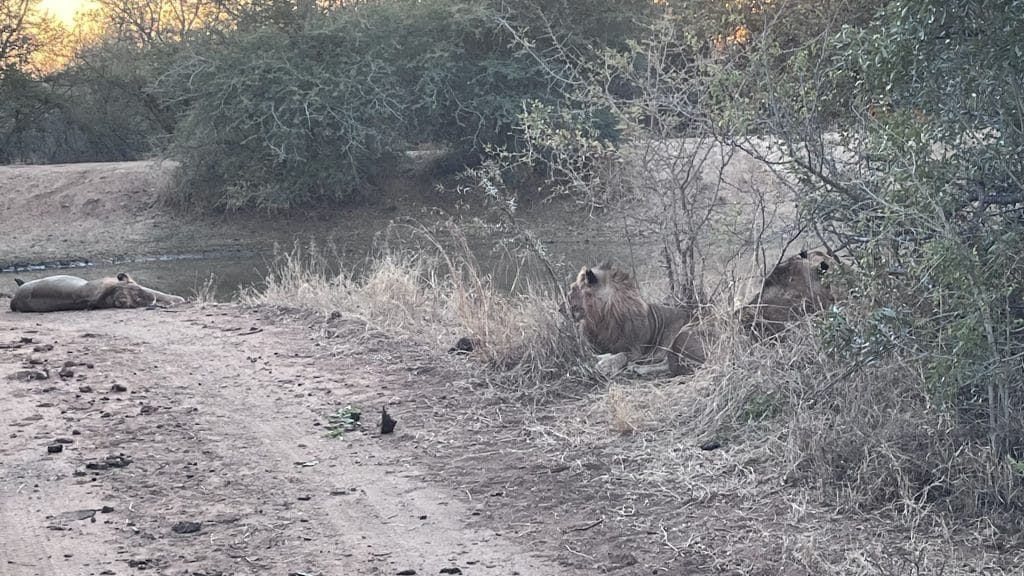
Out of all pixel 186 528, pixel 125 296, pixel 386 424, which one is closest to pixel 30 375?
pixel 386 424

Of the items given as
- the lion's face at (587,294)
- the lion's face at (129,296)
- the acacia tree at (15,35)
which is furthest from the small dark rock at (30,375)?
the acacia tree at (15,35)

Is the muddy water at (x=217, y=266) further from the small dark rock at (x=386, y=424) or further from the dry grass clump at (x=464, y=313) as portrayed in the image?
the small dark rock at (x=386, y=424)

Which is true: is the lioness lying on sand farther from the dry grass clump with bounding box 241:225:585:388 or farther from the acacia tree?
the acacia tree

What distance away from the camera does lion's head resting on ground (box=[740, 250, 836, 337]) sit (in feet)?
26.0

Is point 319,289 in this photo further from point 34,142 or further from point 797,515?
point 34,142

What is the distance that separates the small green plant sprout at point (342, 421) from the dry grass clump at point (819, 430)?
5.28 ft

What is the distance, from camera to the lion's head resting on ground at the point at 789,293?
793 cm

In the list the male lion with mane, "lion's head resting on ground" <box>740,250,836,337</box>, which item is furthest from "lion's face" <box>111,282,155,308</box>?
"lion's head resting on ground" <box>740,250,836,337</box>

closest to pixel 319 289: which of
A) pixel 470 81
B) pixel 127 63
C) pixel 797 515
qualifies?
pixel 797 515

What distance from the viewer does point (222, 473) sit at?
257 inches

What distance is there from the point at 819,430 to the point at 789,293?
2400mm

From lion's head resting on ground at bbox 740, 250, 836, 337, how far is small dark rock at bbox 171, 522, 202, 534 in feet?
13.2

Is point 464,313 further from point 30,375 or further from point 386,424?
point 30,375

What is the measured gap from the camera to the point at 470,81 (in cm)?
2919
